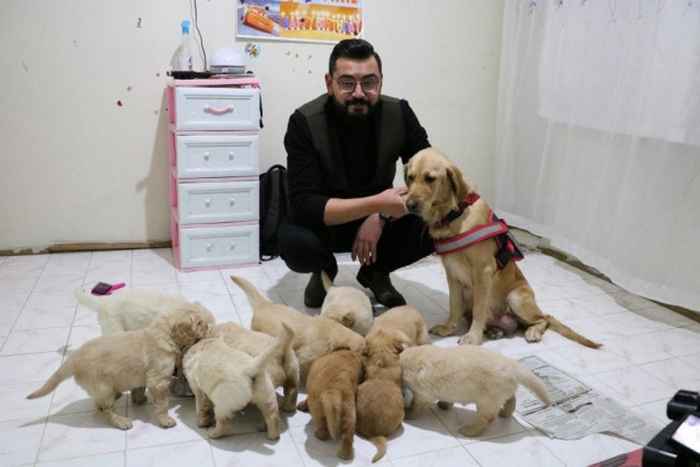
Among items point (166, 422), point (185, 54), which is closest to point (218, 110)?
point (185, 54)

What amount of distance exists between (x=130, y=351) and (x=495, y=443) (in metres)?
1.06

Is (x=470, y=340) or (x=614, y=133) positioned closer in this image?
(x=470, y=340)

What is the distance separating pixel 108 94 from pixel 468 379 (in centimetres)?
262

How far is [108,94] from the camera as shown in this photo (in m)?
3.26

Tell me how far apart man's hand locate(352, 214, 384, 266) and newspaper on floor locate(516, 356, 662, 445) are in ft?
2.86

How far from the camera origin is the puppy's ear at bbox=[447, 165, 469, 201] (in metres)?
2.21

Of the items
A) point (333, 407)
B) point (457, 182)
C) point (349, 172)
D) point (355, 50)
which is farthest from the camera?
point (349, 172)

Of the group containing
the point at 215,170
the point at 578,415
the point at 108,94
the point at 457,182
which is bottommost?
the point at 578,415

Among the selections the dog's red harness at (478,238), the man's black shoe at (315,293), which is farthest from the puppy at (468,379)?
Answer: the man's black shoe at (315,293)

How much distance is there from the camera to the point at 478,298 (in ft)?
7.49

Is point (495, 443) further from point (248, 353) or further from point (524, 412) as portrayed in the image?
point (248, 353)

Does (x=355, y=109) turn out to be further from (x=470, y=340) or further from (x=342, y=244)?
(x=470, y=340)

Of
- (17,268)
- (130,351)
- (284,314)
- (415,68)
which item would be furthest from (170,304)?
(415,68)

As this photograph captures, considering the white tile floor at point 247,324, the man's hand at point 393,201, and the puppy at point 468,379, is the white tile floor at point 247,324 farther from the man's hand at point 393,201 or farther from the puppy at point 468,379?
the man's hand at point 393,201
